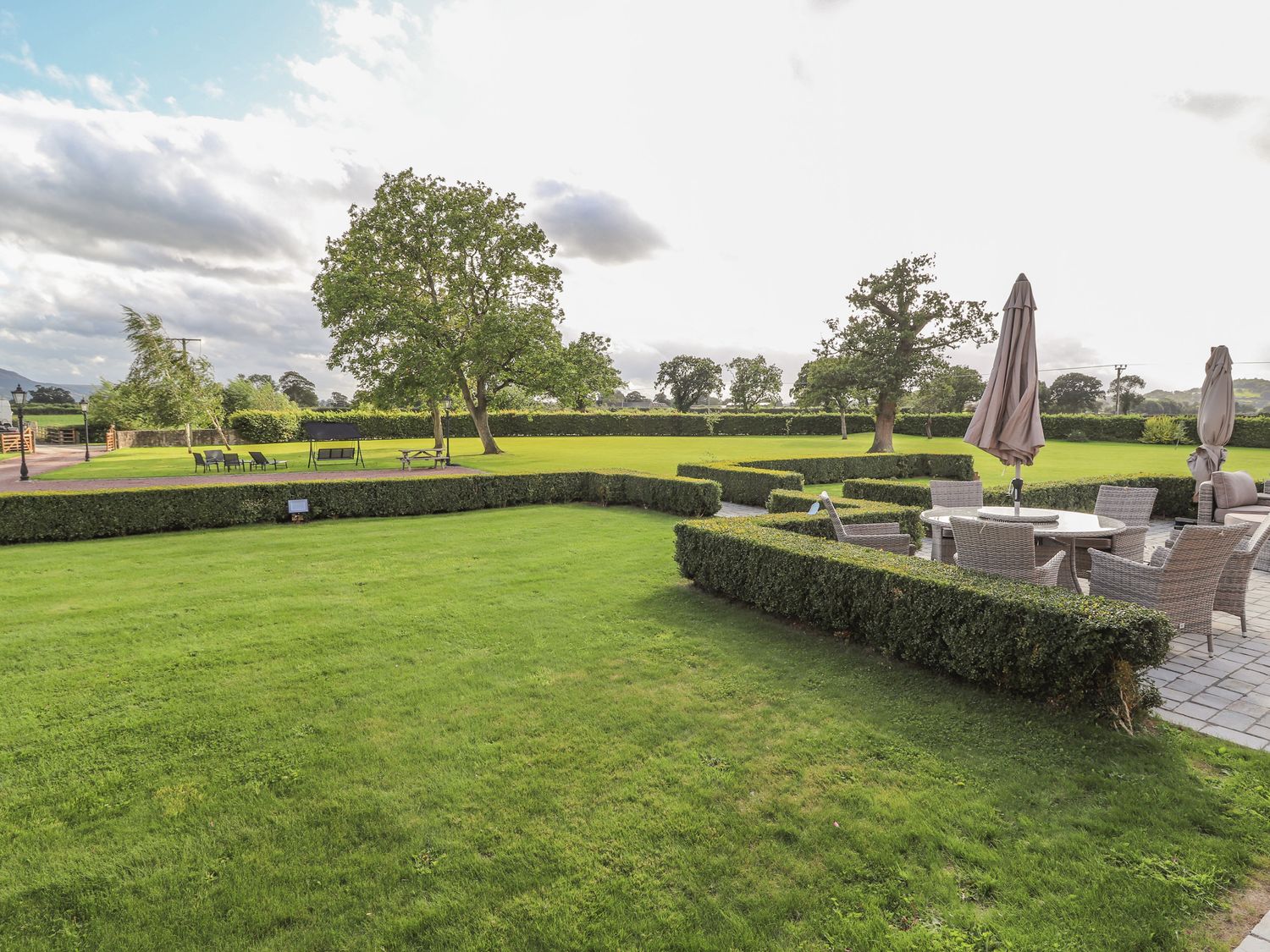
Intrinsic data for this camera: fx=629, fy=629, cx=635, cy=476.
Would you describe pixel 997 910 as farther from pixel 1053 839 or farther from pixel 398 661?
pixel 398 661

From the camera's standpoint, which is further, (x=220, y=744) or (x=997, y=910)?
(x=220, y=744)

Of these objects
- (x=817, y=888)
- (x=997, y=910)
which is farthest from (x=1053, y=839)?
(x=817, y=888)

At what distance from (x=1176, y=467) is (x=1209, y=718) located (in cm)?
2753

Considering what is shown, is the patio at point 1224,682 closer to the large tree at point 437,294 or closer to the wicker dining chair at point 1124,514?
the wicker dining chair at point 1124,514

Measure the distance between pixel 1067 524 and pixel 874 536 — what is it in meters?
1.96

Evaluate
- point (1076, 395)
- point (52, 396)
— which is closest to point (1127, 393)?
point (1076, 395)

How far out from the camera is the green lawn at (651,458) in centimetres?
2328

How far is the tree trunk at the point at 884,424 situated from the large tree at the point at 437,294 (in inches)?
643

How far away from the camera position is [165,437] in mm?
41594

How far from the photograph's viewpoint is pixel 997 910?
2633 millimetres

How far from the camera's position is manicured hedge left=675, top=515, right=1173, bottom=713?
3.99 meters

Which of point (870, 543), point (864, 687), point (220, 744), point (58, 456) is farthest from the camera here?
point (58, 456)

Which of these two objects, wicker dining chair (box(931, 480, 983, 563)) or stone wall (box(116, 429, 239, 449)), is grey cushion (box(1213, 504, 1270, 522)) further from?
stone wall (box(116, 429, 239, 449))

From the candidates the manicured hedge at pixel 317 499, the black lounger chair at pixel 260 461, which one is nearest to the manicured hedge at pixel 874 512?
the manicured hedge at pixel 317 499
